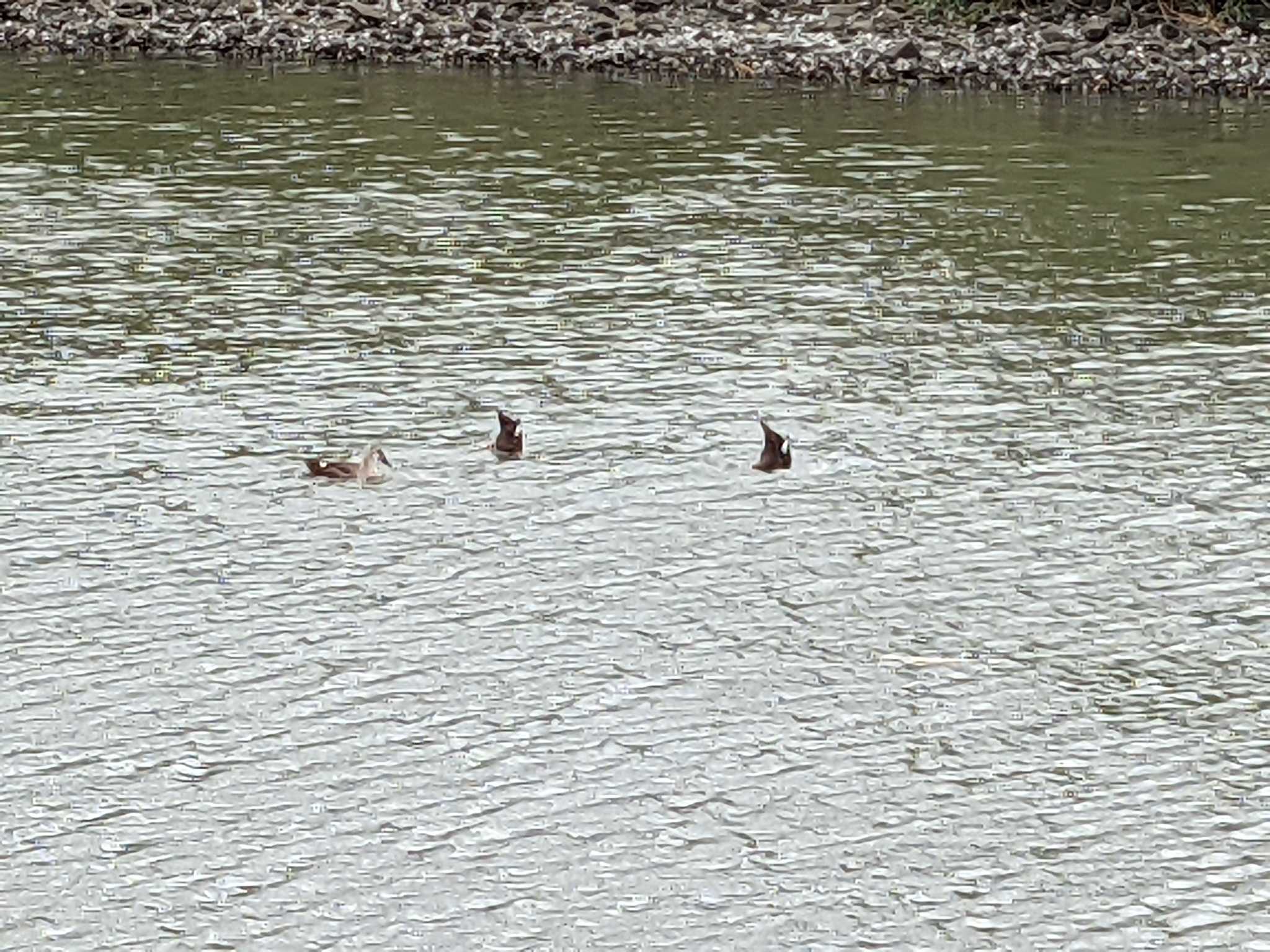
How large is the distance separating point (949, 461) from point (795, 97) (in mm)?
10647

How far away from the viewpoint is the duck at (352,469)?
38.9 ft

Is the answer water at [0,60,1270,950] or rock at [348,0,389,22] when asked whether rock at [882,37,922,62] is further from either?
rock at [348,0,389,22]

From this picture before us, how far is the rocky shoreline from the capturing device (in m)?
22.8

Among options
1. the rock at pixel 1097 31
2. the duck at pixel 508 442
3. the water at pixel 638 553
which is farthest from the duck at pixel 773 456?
the rock at pixel 1097 31

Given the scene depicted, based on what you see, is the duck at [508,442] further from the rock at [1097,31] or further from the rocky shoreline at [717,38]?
the rock at [1097,31]

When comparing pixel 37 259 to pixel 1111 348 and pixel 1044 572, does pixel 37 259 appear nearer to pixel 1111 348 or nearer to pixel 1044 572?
pixel 1111 348

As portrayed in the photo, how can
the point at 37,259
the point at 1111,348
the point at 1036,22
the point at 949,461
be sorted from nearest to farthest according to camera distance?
the point at 949,461 < the point at 1111,348 < the point at 37,259 < the point at 1036,22

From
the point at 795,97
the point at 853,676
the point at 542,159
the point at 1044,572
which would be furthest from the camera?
the point at 795,97

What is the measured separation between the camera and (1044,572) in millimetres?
10703

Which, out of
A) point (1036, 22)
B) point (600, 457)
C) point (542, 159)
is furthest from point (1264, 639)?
point (1036, 22)

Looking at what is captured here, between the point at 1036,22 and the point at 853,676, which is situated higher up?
the point at 1036,22

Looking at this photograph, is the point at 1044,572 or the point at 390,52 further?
the point at 390,52

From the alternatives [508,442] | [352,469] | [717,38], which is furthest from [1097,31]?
[352,469]

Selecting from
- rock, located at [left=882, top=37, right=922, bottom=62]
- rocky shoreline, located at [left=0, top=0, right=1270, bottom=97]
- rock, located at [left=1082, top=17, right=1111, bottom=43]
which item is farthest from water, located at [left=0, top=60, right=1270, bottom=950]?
rock, located at [left=1082, top=17, right=1111, bottom=43]
